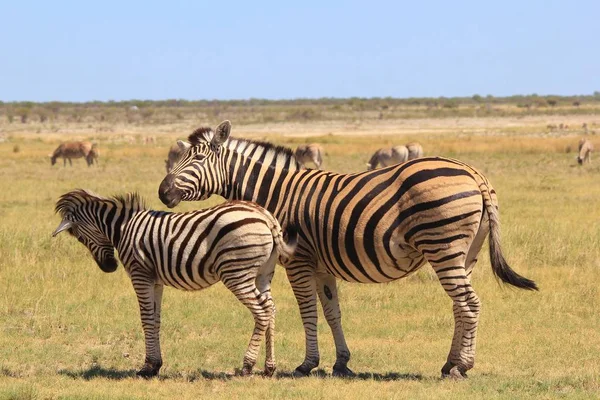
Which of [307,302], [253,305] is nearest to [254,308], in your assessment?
[253,305]

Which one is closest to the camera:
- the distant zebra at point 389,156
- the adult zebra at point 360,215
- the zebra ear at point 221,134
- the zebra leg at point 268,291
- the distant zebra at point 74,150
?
the adult zebra at point 360,215

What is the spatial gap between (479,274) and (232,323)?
13.1 feet

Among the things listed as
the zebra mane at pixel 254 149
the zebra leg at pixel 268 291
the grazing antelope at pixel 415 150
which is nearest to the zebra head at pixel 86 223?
the zebra mane at pixel 254 149

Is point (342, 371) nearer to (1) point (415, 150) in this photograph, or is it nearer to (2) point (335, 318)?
(2) point (335, 318)

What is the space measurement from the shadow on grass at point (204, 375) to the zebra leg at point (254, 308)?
23 cm

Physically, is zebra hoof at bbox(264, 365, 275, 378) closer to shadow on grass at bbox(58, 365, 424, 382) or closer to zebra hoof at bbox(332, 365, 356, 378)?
shadow on grass at bbox(58, 365, 424, 382)

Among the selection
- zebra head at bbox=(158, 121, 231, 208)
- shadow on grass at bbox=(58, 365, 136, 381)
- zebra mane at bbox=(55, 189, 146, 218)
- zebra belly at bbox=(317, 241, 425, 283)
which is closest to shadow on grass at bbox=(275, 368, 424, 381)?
zebra belly at bbox=(317, 241, 425, 283)

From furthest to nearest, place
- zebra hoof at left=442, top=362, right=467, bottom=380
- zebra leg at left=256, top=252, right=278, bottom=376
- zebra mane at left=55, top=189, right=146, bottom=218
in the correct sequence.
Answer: zebra mane at left=55, top=189, right=146, bottom=218 → zebra leg at left=256, top=252, right=278, bottom=376 → zebra hoof at left=442, top=362, right=467, bottom=380

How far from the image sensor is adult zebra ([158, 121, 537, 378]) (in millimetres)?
7691

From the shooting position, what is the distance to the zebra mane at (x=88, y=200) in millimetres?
8656

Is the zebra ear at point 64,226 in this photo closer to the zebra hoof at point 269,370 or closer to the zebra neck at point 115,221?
the zebra neck at point 115,221

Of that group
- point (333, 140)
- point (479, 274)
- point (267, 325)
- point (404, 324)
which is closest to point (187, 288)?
point (267, 325)

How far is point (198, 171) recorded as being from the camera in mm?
8820

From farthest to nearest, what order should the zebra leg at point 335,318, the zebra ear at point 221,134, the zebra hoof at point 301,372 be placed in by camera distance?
the zebra ear at point 221,134, the zebra leg at point 335,318, the zebra hoof at point 301,372
